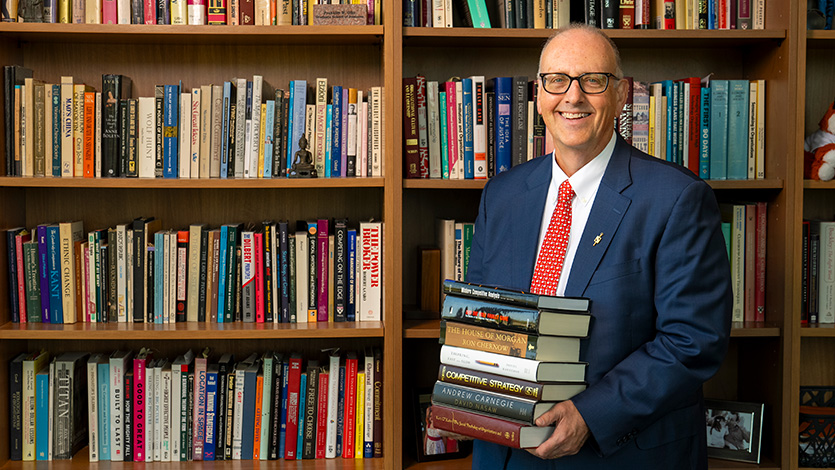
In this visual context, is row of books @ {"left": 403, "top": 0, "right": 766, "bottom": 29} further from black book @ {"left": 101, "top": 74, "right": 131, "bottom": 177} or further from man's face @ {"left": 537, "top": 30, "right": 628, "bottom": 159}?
black book @ {"left": 101, "top": 74, "right": 131, "bottom": 177}

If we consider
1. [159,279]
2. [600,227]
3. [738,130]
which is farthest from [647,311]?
[159,279]

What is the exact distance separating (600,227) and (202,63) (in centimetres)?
142

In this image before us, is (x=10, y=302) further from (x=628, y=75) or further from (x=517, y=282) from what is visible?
(x=628, y=75)

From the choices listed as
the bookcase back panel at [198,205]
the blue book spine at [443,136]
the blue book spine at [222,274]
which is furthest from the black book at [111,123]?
the blue book spine at [443,136]

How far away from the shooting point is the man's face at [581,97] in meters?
1.53

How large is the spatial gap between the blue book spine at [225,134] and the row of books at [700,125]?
3.75 ft

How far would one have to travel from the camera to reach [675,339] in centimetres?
145

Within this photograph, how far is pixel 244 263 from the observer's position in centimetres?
214

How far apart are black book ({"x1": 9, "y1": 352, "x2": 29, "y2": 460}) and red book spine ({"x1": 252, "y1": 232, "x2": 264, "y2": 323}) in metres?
0.71

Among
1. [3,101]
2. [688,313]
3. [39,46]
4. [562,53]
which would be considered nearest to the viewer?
[688,313]

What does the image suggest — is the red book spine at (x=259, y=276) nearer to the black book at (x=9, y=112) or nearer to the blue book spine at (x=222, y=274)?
the blue book spine at (x=222, y=274)

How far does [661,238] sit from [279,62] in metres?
1.37

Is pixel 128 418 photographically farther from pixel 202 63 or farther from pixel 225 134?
pixel 202 63

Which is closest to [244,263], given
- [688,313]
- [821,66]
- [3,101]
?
[3,101]
